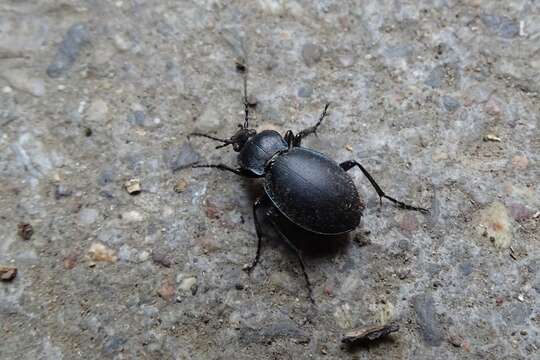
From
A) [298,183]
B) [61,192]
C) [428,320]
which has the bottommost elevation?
[428,320]

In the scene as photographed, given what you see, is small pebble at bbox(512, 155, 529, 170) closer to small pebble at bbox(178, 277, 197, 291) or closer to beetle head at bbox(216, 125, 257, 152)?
beetle head at bbox(216, 125, 257, 152)

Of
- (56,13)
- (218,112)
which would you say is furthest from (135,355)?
(56,13)

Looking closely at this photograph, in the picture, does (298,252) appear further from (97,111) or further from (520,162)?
(97,111)

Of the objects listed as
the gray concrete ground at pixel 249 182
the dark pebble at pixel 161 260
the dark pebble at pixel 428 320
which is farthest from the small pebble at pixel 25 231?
the dark pebble at pixel 428 320

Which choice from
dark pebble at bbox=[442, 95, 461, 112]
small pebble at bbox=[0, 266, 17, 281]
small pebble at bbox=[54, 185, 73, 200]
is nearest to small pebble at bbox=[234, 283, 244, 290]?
small pebble at bbox=[54, 185, 73, 200]

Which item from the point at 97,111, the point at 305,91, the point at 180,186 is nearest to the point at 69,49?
the point at 97,111

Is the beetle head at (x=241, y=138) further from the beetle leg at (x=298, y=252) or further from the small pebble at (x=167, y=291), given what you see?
the small pebble at (x=167, y=291)
